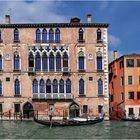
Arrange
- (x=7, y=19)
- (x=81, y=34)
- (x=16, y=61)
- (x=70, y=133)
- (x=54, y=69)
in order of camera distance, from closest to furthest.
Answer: (x=70, y=133)
(x=54, y=69)
(x=16, y=61)
(x=81, y=34)
(x=7, y=19)

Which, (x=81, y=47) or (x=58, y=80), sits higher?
(x=81, y=47)

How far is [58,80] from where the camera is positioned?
34875 mm

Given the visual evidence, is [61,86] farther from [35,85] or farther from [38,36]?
[38,36]

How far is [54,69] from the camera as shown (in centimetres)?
3491

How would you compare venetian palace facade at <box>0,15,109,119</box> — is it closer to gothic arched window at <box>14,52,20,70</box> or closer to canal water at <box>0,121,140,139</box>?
gothic arched window at <box>14,52,20,70</box>

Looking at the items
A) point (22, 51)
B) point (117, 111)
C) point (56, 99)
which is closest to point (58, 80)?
point (56, 99)

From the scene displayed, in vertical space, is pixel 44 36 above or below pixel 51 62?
above

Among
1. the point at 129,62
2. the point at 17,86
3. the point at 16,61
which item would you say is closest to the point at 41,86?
the point at 17,86

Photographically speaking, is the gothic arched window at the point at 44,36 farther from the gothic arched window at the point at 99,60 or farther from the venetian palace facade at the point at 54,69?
the gothic arched window at the point at 99,60

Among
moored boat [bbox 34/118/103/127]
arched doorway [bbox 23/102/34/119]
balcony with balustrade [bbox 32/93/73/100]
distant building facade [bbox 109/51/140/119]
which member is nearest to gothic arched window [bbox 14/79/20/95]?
arched doorway [bbox 23/102/34/119]

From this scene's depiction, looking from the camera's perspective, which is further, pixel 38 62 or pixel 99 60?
pixel 99 60

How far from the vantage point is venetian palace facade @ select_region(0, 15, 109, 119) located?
114ft

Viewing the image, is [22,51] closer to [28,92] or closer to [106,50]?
[28,92]

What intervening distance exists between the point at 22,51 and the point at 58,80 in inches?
152
